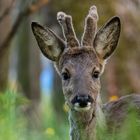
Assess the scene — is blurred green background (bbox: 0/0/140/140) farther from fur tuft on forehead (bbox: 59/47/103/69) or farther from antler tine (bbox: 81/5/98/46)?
antler tine (bbox: 81/5/98/46)

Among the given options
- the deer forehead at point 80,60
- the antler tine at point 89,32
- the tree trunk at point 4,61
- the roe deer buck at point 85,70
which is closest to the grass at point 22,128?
the roe deer buck at point 85,70

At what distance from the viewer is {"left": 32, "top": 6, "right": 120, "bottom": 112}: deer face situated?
10.0m

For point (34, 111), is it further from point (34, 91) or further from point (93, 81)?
point (93, 81)

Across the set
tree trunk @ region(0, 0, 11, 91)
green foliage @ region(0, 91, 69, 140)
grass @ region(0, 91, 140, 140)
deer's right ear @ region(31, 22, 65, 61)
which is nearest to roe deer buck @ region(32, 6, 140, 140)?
deer's right ear @ region(31, 22, 65, 61)

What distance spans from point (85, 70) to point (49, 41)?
36.8 inches

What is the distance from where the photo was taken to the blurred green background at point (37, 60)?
13.0 metres

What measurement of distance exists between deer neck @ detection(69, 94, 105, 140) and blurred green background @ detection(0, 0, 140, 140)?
0.64m

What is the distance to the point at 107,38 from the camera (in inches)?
435

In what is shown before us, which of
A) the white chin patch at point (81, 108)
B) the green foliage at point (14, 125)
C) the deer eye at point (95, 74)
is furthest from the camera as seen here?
the deer eye at point (95, 74)

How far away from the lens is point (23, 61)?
2123 cm

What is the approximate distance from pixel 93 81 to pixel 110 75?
9.08m

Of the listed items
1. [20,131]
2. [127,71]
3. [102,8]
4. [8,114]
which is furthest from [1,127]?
[127,71]

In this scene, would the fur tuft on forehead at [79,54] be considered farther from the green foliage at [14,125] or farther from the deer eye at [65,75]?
the green foliage at [14,125]

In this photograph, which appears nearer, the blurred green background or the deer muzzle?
the deer muzzle
